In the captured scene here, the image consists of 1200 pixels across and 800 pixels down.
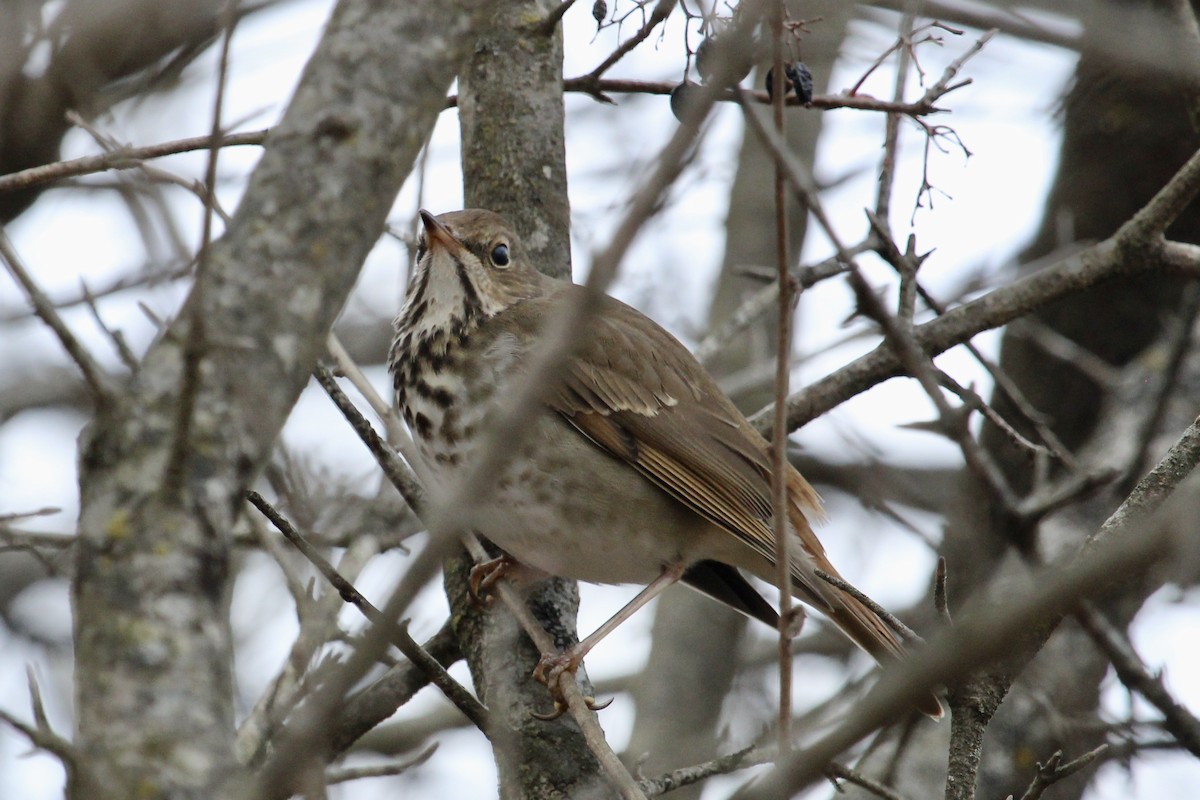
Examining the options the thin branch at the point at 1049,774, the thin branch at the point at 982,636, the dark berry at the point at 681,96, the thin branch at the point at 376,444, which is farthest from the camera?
the dark berry at the point at 681,96

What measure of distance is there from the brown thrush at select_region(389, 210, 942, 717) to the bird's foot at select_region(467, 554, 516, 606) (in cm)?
8

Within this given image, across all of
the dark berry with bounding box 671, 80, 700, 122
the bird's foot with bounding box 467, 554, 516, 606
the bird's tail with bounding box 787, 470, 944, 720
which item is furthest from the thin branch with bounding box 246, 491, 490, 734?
the dark berry with bounding box 671, 80, 700, 122

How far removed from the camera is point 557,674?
417 cm

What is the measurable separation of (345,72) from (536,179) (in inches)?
103

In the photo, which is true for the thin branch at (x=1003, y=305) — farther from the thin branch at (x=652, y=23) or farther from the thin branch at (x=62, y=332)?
the thin branch at (x=62, y=332)

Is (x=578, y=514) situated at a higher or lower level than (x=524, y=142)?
lower

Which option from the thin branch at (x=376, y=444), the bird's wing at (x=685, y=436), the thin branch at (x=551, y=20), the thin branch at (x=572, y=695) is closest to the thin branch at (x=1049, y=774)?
the thin branch at (x=572, y=695)

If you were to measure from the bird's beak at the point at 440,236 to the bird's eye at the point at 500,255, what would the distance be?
0.44ft

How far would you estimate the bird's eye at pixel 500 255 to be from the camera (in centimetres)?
501

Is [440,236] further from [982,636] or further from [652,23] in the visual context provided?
[982,636]

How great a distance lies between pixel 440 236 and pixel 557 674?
1.78m

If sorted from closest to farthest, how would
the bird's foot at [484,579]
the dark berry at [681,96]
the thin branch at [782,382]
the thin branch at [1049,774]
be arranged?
the thin branch at [782,382] < the thin branch at [1049,774] < the dark berry at [681,96] < the bird's foot at [484,579]

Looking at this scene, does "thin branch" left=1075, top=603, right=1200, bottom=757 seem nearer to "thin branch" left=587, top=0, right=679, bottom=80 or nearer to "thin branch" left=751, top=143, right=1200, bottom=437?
"thin branch" left=751, top=143, right=1200, bottom=437

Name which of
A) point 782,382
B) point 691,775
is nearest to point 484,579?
point 691,775
